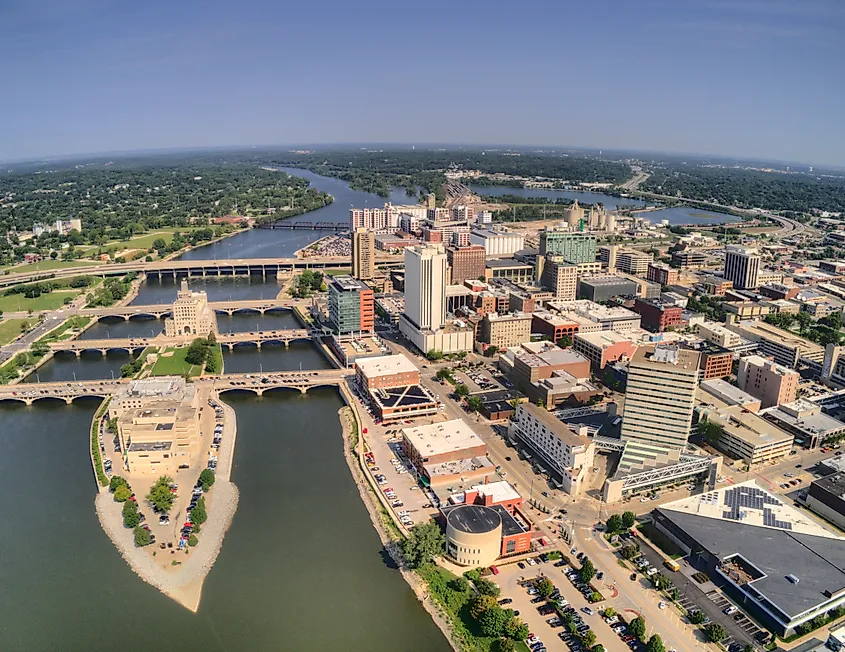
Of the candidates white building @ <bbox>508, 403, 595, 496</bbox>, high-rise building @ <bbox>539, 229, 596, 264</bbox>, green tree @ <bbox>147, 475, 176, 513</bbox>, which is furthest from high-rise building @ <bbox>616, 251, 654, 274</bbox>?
green tree @ <bbox>147, 475, 176, 513</bbox>

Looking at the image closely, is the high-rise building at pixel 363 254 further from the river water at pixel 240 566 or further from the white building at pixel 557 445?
the white building at pixel 557 445

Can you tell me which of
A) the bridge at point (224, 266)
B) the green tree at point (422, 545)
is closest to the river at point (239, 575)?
the green tree at point (422, 545)

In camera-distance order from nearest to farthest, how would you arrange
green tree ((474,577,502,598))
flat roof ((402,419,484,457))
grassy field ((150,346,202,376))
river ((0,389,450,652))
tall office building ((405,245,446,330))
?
river ((0,389,450,652)) < green tree ((474,577,502,598)) < flat roof ((402,419,484,457)) < grassy field ((150,346,202,376)) < tall office building ((405,245,446,330))

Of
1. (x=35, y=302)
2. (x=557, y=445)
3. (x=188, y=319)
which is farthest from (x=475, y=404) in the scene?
(x=35, y=302)

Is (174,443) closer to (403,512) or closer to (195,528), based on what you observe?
(195,528)

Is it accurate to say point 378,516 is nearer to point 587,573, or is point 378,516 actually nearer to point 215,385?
point 587,573

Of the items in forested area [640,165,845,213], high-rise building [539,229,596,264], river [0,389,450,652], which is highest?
forested area [640,165,845,213]

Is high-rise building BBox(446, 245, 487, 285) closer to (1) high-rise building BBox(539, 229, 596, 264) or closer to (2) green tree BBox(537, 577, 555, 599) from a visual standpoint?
(1) high-rise building BBox(539, 229, 596, 264)
